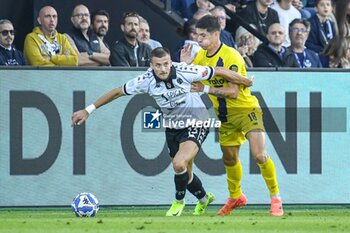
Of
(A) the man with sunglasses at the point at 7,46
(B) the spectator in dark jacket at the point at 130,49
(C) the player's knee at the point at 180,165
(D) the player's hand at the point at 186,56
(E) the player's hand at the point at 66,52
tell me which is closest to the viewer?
(C) the player's knee at the point at 180,165

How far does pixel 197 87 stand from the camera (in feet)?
46.6

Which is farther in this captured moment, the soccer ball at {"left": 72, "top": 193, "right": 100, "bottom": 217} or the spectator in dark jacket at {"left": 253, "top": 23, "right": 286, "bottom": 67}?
the spectator in dark jacket at {"left": 253, "top": 23, "right": 286, "bottom": 67}

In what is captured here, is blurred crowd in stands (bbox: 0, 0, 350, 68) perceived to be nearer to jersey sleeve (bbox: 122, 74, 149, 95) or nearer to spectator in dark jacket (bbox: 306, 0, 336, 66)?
spectator in dark jacket (bbox: 306, 0, 336, 66)

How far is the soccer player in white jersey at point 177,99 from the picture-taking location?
1415cm

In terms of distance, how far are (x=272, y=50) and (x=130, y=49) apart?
2259 millimetres

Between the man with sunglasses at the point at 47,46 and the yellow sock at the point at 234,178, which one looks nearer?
the yellow sock at the point at 234,178

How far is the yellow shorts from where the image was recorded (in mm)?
14370

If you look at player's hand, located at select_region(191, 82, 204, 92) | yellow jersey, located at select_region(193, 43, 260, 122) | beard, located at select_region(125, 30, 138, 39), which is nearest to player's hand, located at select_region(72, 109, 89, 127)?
player's hand, located at select_region(191, 82, 204, 92)

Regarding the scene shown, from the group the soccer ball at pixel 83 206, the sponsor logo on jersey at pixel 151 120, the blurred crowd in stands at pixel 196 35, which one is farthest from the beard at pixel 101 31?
the soccer ball at pixel 83 206

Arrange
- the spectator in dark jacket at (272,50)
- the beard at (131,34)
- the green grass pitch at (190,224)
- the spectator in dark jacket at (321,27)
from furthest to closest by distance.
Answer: the spectator in dark jacket at (321,27)
the spectator in dark jacket at (272,50)
the beard at (131,34)
the green grass pitch at (190,224)

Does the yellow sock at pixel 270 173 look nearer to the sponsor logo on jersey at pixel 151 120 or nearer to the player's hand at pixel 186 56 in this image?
the player's hand at pixel 186 56

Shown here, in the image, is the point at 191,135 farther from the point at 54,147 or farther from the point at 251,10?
the point at 251,10

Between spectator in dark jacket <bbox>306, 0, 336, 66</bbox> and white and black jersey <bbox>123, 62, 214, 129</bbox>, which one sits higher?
spectator in dark jacket <bbox>306, 0, 336, 66</bbox>

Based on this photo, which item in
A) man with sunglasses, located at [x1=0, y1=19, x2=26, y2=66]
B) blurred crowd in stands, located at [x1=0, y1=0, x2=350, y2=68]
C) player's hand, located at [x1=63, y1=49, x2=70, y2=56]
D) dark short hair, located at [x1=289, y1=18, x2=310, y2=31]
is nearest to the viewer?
man with sunglasses, located at [x1=0, y1=19, x2=26, y2=66]
